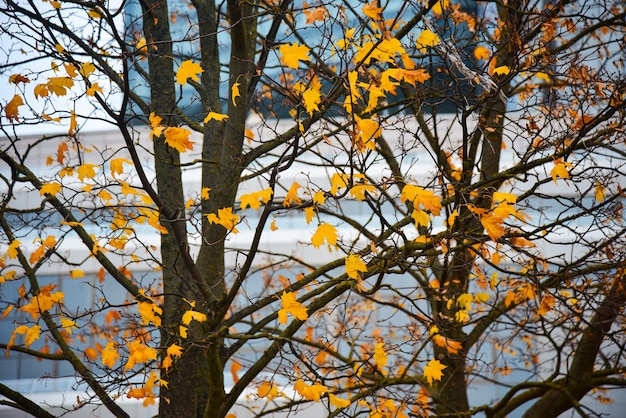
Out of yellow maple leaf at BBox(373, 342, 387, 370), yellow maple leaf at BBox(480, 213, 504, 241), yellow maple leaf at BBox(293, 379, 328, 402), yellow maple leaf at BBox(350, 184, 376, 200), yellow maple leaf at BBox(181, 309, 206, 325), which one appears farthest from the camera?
yellow maple leaf at BBox(373, 342, 387, 370)

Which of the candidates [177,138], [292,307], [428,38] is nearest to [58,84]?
[177,138]

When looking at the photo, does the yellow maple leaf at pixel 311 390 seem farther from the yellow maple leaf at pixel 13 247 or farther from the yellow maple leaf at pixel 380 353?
the yellow maple leaf at pixel 13 247

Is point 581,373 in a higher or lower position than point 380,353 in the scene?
higher

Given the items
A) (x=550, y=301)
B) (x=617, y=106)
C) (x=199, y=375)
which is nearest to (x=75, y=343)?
(x=199, y=375)

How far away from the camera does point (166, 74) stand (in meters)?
5.57

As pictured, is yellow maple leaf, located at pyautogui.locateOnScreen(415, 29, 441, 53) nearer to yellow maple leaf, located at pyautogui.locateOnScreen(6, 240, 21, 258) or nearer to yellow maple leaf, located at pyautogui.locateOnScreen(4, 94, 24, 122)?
yellow maple leaf, located at pyautogui.locateOnScreen(4, 94, 24, 122)

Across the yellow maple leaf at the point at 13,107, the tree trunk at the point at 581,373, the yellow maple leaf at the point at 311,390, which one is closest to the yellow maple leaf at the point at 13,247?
the yellow maple leaf at the point at 13,107

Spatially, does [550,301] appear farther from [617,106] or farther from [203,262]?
[203,262]

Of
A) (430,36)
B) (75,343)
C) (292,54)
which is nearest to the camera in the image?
(292,54)

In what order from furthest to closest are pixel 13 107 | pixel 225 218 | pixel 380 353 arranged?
pixel 380 353 < pixel 225 218 < pixel 13 107

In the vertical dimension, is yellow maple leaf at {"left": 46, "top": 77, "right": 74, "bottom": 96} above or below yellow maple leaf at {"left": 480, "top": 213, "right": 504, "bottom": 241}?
above

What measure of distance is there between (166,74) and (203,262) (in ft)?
5.27

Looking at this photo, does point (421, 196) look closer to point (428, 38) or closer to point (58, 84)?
point (428, 38)

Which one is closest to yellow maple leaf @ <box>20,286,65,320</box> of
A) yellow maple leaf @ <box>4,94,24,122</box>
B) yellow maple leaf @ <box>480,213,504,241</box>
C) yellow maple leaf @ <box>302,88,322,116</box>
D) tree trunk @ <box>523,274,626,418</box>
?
yellow maple leaf @ <box>4,94,24,122</box>
